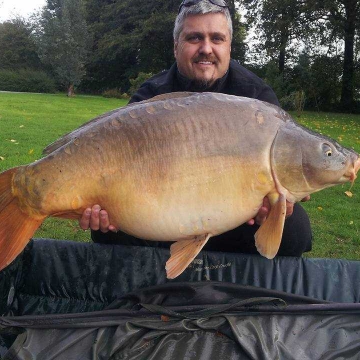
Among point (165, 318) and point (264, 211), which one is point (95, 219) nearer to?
point (165, 318)

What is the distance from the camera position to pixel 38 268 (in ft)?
5.57

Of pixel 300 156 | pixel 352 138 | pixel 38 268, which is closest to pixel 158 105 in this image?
pixel 300 156

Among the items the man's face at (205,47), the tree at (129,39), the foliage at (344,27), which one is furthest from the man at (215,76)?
the tree at (129,39)

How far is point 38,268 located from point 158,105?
0.82 meters

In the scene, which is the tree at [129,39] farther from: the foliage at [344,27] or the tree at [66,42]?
the foliage at [344,27]

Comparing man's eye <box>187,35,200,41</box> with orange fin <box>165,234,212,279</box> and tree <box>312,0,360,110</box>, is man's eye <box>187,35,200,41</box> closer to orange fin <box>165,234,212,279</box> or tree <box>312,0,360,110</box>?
orange fin <box>165,234,212,279</box>

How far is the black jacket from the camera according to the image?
6.10ft

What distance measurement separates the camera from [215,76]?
→ 1.87m

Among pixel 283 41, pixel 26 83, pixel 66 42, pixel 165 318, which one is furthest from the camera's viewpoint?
pixel 26 83

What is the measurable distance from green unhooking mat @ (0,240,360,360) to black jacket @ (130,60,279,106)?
0.65 m

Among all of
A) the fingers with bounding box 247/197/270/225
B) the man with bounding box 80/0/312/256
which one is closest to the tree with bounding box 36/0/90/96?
the man with bounding box 80/0/312/256

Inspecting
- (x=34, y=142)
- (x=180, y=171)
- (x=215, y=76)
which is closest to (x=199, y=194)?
(x=180, y=171)

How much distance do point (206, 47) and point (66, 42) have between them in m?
17.4

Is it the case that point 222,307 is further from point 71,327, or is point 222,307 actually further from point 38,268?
point 38,268
